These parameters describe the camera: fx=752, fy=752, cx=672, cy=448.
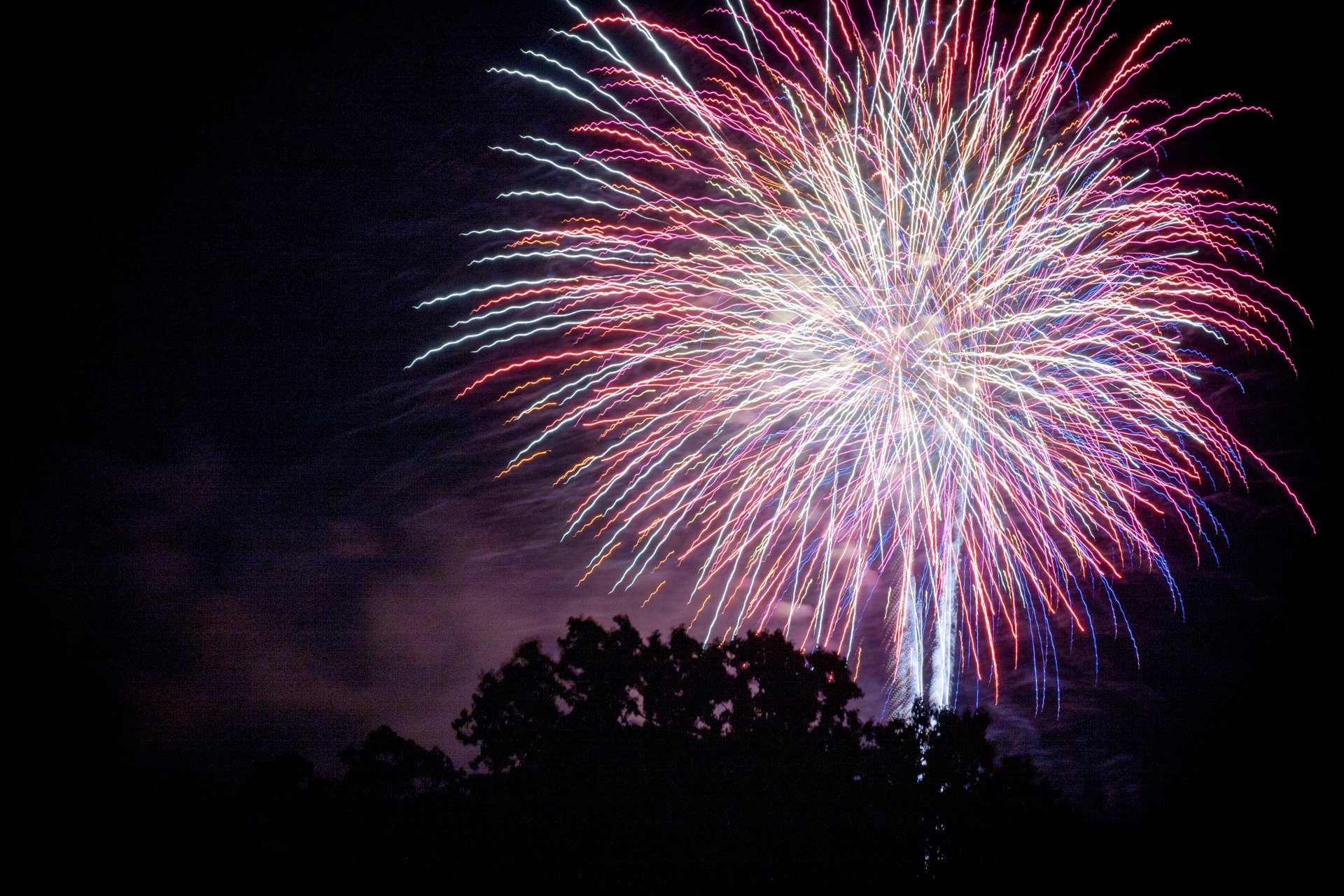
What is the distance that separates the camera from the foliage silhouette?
11.5 metres

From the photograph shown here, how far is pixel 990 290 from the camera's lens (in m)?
12.8

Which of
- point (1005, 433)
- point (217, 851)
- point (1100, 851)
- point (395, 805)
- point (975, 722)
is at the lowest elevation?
point (217, 851)

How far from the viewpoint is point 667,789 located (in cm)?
1211

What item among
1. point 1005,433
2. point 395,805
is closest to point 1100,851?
point 1005,433

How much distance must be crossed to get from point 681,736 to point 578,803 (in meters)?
2.22

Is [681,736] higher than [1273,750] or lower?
lower

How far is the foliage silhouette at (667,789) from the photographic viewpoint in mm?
11453

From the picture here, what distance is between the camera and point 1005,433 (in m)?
13.3

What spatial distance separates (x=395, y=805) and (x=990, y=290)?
1360 cm

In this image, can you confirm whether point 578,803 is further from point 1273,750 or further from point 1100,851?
point 1273,750

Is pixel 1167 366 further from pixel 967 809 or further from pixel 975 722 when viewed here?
pixel 967 809

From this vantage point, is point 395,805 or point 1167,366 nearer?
point 1167,366

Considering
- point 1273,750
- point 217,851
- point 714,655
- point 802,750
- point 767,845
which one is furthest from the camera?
point 1273,750

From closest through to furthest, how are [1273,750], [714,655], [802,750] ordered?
[802,750]
[714,655]
[1273,750]
